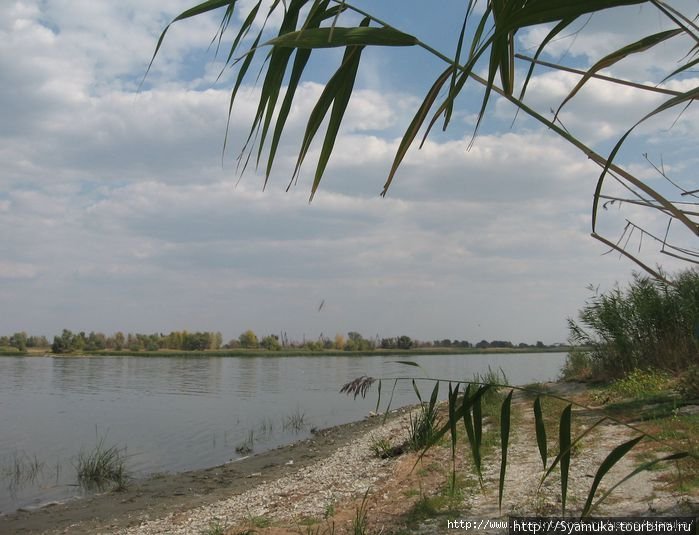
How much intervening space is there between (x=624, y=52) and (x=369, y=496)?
17.7 ft

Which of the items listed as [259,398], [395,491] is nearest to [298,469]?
[395,491]

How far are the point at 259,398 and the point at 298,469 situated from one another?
613 inches

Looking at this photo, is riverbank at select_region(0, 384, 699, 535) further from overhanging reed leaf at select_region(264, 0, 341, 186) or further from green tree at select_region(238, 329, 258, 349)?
green tree at select_region(238, 329, 258, 349)

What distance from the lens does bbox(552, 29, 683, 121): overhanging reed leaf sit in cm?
156

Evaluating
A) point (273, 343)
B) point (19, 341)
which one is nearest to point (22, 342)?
point (19, 341)

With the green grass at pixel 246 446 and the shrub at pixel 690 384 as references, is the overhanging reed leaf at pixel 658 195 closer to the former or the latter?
the shrub at pixel 690 384

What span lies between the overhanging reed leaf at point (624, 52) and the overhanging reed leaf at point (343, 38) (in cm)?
46

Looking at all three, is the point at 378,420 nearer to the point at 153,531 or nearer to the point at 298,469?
the point at 298,469

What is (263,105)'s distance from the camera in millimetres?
1757

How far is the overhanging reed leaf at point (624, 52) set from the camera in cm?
156

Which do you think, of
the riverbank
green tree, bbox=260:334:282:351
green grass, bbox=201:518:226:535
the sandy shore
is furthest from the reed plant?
green tree, bbox=260:334:282:351

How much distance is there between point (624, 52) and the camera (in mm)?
1642

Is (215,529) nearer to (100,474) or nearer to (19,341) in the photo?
(100,474)

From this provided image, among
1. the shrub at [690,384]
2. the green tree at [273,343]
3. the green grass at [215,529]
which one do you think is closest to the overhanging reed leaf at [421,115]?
the green grass at [215,529]
